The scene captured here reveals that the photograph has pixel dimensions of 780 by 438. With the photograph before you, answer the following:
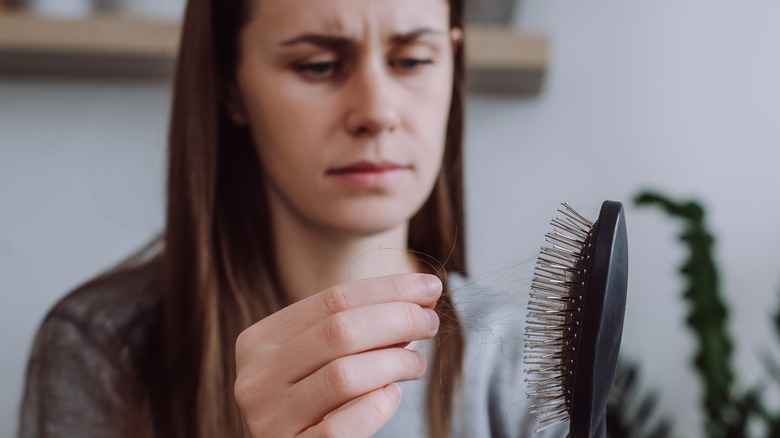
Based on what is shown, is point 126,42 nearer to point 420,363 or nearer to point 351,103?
point 351,103

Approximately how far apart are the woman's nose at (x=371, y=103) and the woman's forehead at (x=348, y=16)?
0.03 m

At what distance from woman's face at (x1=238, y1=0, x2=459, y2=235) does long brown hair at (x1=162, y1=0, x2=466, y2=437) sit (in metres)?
0.07

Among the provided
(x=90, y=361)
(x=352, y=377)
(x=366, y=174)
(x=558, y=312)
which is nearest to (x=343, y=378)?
(x=352, y=377)

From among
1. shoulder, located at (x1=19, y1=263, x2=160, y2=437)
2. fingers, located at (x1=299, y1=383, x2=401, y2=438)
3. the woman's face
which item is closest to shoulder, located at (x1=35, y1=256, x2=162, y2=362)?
shoulder, located at (x1=19, y1=263, x2=160, y2=437)

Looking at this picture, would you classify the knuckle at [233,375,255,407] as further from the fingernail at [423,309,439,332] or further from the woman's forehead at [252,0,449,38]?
the woman's forehead at [252,0,449,38]

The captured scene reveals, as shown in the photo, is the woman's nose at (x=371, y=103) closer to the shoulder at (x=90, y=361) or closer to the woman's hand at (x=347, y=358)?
the woman's hand at (x=347, y=358)

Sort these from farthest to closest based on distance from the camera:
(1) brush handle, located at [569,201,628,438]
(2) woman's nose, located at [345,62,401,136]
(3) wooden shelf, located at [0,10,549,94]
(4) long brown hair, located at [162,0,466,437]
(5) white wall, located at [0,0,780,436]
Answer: (5) white wall, located at [0,0,780,436], (3) wooden shelf, located at [0,10,549,94], (4) long brown hair, located at [162,0,466,437], (2) woman's nose, located at [345,62,401,136], (1) brush handle, located at [569,201,628,438]

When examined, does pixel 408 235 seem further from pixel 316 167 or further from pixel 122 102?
pixel 122 102

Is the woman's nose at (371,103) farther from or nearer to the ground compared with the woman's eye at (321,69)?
nearer to the ground

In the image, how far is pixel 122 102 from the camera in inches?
44.3

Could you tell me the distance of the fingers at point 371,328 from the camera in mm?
374

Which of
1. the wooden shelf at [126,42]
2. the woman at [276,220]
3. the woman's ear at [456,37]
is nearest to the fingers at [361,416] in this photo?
the woman at [276,220]

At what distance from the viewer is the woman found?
0.63 metres

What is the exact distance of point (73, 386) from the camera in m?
0.80
